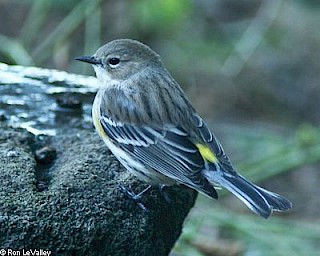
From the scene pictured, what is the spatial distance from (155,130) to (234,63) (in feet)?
15.4

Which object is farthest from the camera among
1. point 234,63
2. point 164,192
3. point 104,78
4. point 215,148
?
point 234,63

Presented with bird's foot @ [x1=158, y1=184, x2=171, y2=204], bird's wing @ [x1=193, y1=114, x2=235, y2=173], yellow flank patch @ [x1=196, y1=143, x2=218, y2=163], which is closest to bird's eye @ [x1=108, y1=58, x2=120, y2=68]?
bird's wing @ [x1=193, y1=114, x2=235, y2=173]

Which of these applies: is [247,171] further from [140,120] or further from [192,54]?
[192,54]

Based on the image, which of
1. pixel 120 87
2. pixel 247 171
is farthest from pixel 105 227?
pixel 247 171

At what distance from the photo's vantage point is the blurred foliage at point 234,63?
6520 millimetres

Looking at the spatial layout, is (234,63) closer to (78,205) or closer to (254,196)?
(254,196)

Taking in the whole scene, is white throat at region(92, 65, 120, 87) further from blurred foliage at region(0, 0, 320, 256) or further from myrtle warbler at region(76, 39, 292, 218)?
blurred foliage at region(0, 0, 320, 256)

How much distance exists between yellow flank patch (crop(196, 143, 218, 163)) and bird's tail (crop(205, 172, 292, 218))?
0.42ft

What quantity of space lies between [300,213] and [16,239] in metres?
4.74

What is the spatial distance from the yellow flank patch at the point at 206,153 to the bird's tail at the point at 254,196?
0.13 metres

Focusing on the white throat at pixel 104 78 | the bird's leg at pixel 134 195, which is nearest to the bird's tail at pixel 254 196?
the bird's leg at pixel 134 195

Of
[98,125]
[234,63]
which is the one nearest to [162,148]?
[98,125]

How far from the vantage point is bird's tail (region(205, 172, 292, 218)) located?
423 cm

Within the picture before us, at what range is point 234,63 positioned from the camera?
937 centimetres
